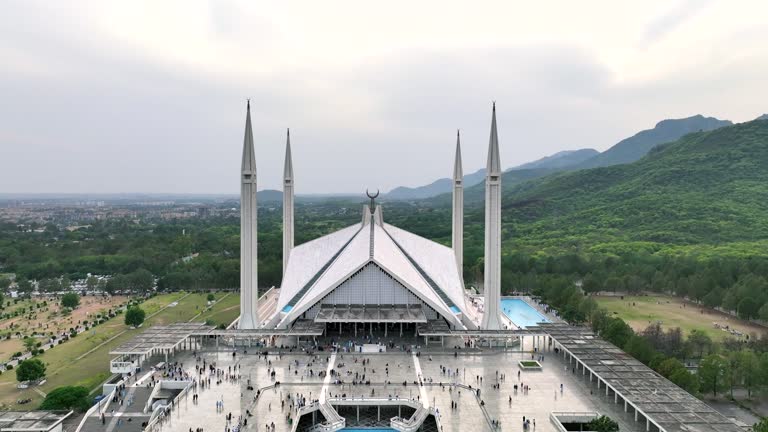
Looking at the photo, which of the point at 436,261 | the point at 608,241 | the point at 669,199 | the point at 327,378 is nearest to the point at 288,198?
the point at 436,261

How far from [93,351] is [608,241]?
8425cm

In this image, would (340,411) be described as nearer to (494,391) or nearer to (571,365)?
(494,391)

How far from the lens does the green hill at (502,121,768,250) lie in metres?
101

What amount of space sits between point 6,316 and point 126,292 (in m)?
13.7

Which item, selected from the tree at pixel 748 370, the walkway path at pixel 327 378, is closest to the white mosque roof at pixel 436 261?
the walkway path at pixel 327 378

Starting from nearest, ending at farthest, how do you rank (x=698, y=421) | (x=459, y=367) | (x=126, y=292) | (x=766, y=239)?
(x=698, y=421)
(x=459, y=367)
(x=126, y=292)
(x=766, y=239)

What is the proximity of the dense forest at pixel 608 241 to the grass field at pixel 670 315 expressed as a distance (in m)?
1.37

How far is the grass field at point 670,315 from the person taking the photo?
44.9 m

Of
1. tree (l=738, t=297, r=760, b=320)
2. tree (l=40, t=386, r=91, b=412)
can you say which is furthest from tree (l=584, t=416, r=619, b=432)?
tree (l=738, t=297, r=760, b=320)

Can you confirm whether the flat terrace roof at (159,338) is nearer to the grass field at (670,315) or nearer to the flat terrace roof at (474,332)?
the flat terrace roof at (474,332)

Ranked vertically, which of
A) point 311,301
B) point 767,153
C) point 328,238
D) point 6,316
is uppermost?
point 767,153

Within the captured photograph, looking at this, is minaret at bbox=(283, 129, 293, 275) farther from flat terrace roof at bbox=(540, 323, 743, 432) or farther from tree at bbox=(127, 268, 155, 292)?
flat terrace roof at bbox=(540, 323, 743, 432)

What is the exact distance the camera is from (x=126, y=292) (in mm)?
65938

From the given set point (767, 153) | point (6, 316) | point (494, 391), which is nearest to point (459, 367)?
point (494, 391)
